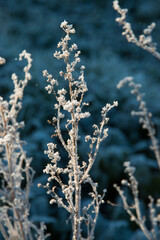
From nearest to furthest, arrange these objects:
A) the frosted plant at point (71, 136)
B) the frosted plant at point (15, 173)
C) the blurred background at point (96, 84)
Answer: the frosted plant at point (71, 136)
the frosted plant at point (15, 173)
the blurred background at point (96, 84)

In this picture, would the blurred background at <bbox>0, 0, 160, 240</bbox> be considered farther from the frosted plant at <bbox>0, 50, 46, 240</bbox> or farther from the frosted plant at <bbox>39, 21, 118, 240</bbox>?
the frosted plant at <bbox>39, 21, 118, 240</bbox>

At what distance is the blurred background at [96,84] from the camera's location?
3.32 metres

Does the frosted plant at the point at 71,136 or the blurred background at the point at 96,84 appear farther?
the blurred background at the point at 96,84

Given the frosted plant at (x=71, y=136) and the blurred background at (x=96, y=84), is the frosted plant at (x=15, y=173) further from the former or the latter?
the blurred background at (x=96, y=84)

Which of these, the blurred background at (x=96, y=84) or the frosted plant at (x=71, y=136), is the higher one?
the blurred background at (x=96, y=84)

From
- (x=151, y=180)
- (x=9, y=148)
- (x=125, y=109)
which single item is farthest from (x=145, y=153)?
(x=9, y=148)

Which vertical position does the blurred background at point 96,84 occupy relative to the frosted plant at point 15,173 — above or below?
above

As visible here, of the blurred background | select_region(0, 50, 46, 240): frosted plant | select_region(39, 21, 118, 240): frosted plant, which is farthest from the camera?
the blurred background

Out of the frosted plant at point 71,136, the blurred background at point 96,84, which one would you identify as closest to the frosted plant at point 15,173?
the frosted plant at point 71,136

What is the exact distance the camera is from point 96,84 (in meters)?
4.98

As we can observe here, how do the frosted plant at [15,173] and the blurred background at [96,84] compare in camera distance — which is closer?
the frosted plant at [15,173]

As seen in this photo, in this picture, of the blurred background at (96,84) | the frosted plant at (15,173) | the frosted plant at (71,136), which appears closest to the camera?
the frosted plant at (71,136)

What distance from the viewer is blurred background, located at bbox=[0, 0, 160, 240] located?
3324 millimetres

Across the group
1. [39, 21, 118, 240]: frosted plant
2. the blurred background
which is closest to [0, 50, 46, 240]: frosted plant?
[39, 21, 118, 240]: frosted plant
